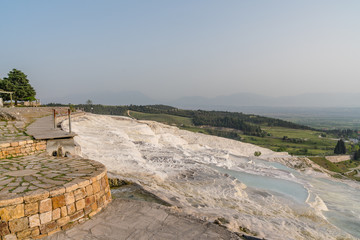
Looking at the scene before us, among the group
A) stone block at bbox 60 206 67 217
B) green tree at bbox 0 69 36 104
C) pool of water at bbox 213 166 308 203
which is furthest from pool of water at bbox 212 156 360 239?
green tree at bbox 0 69 36 104

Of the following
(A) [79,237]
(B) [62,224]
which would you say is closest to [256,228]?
(A) [79,237]

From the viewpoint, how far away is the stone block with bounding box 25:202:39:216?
4.23 m

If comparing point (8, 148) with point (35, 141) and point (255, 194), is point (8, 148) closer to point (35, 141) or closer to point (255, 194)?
→ point (35, 141)

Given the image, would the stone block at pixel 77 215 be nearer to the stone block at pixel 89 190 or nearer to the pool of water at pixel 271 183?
the stone block at pixel 89 190

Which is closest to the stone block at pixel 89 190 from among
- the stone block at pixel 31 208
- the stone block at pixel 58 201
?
the stone block at pixel 58 201

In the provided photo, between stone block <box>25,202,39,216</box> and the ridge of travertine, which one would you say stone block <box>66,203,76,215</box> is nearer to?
the ridge of travertine

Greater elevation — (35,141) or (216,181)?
(35,141)

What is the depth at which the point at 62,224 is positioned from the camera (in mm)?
4617

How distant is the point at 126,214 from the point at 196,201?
2.74m

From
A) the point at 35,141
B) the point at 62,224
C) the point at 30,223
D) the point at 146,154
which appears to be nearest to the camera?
the point at 30,223

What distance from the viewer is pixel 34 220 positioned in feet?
14.0

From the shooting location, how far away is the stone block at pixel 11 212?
402 centimetres

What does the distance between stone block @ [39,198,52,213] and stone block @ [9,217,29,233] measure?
274 millimetres

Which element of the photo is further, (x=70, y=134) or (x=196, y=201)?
(x=70, y=134)
